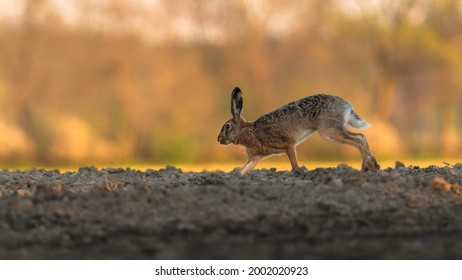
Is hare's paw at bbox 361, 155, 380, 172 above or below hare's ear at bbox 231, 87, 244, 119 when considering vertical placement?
below

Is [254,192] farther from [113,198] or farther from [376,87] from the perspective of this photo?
[376,87]

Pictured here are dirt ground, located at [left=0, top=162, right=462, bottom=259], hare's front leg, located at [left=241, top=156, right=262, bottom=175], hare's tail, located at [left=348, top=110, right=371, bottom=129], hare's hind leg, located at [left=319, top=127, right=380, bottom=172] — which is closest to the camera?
dirt ground, located at [left=0, top=162, right=462, bottom=259]

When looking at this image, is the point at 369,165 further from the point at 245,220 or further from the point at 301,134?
the point at 245,220

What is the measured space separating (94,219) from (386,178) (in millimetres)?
3501

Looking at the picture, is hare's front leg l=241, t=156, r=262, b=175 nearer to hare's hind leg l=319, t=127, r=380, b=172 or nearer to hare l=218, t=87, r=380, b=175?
hare l=218, t=87, r=380, b=175

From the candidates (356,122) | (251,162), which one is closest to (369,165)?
(356,122)

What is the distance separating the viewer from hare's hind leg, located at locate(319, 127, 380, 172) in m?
11.7

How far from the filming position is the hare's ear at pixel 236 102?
11967mm

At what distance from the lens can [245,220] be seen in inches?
325

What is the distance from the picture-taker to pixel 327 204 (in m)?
8.75

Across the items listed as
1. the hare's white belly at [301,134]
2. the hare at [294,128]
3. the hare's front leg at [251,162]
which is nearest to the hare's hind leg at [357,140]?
the hare at [294,128]

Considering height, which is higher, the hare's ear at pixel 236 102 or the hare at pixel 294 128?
the hare's ear at pixel 236 102

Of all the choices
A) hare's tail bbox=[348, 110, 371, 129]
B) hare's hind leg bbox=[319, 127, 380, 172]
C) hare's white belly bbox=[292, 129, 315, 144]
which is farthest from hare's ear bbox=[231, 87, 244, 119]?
hare's tail bbox=[348, 110, 371, 129]

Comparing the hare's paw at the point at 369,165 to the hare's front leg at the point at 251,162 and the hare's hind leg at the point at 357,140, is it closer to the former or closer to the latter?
the hare's hind leg at the point at 357,140
